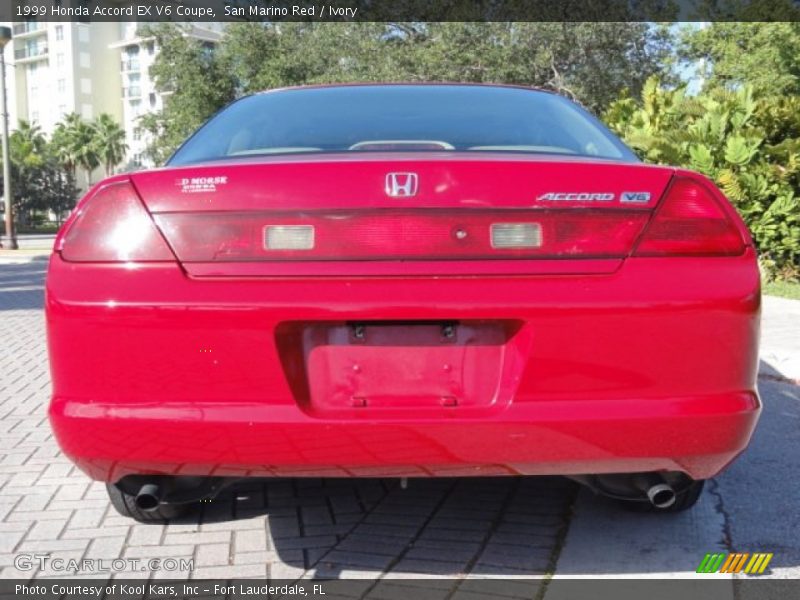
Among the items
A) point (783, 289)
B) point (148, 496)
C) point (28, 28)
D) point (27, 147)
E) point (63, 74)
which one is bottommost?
point (27, 147)

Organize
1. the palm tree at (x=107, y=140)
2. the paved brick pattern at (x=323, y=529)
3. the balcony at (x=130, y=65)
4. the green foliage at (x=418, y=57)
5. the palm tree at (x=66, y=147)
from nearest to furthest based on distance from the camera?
the paved brick pattern at (x=323, y=529)
the green foliage at (x=418, y=57)
the palm tree at (x=66, y=147)
the palm tree at (x=107, y=140)
the balcony at (x=130, y=65)

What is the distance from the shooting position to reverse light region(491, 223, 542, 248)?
233cm

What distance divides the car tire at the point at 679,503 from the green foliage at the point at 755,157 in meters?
8.42

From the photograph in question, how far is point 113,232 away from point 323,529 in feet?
4.61

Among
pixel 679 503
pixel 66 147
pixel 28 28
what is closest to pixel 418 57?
pixel 679 503

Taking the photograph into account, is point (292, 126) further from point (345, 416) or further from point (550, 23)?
point (550, 23)

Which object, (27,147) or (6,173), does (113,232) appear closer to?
(6,173)

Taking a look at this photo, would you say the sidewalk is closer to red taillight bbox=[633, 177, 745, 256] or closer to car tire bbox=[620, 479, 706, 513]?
car tire bbox=[620, 479, 706, 513]

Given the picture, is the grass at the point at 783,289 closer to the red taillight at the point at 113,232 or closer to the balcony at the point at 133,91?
the red taillight at the point at 113,232

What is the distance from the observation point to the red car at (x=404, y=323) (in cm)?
228

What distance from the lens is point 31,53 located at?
92312 mm

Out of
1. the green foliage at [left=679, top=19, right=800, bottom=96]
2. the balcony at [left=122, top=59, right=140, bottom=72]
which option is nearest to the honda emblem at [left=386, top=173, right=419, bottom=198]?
the green foliage at [left=679, top=19, right=800, bottom=96]

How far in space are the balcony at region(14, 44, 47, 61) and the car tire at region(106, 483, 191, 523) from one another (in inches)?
3790

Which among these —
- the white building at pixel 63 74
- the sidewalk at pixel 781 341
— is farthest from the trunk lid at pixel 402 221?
the white building at pixel 63 74
